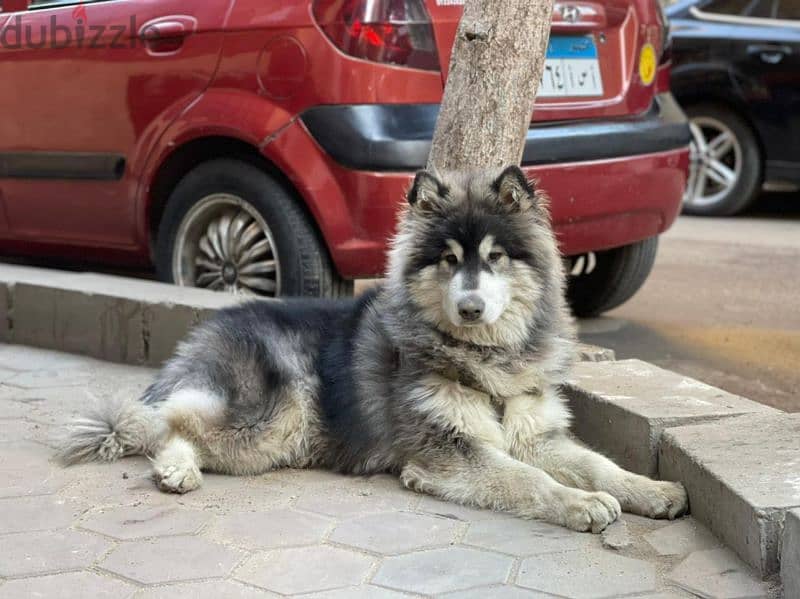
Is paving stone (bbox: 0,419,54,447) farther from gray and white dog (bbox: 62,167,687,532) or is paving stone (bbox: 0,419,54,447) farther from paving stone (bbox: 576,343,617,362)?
paving stone (bbox: 576,343,617,362)

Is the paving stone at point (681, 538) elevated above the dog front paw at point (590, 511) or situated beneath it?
situated beneath

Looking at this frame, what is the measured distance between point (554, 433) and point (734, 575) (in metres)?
1.08

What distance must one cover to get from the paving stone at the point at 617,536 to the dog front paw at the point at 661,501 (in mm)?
92

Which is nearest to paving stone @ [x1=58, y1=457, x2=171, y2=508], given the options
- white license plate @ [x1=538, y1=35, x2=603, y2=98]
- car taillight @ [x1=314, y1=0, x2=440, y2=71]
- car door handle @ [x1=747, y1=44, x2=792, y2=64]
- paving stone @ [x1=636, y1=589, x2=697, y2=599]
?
paving stone @ [x1=636, y1=589, x2=697, y2=599]

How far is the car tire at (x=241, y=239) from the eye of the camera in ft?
19.0

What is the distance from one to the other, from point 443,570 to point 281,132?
2759 millimetres

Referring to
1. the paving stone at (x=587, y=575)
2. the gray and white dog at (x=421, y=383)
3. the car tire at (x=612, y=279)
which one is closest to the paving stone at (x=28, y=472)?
the gray and white dog at (x=421, y=383)

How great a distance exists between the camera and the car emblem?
611cm

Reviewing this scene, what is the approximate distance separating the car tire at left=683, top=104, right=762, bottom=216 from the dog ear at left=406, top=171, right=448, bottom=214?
7.28 metres

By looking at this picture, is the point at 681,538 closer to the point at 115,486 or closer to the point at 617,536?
the point at 617,536

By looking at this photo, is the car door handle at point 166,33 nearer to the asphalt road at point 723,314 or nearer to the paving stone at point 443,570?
the asphalt road at point 723,314

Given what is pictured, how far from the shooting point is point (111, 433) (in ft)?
15.2

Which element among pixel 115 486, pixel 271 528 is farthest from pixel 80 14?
pixel 271 528

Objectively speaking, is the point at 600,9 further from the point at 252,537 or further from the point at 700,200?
the point at 700,200
